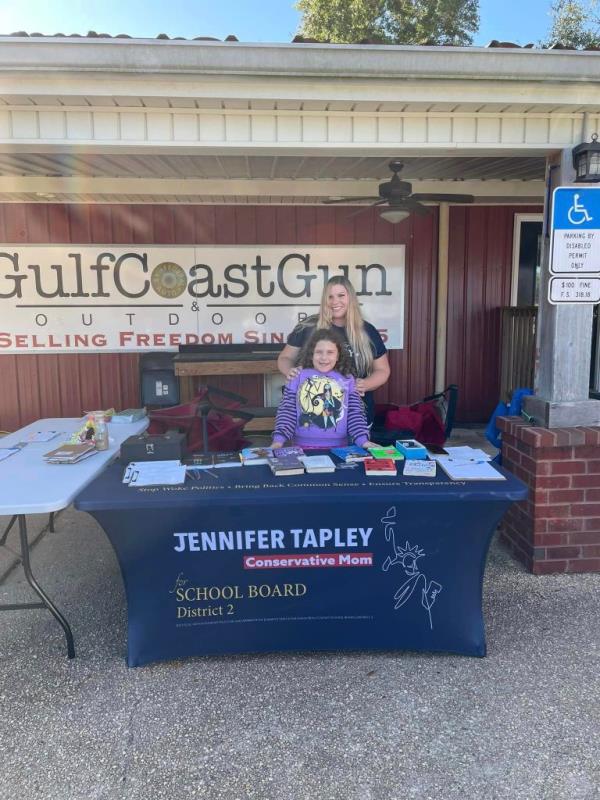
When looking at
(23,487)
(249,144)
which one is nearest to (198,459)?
(23,487)

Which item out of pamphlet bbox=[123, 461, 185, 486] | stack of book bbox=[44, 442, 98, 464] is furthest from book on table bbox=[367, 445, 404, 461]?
stack of book bbox=[44, 442, 98, 464]

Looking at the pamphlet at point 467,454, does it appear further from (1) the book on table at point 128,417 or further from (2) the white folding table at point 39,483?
(1) the book on table at point 128,417

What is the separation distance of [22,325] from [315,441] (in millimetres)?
4491

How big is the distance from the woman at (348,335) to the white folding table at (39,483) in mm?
1073

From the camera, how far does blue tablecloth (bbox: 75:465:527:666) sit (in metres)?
2.20

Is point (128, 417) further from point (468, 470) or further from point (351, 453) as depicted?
point (468, 470)

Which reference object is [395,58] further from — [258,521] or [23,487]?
[23,487]

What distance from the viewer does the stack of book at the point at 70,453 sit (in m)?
2.74

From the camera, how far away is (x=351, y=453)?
2.63 metres

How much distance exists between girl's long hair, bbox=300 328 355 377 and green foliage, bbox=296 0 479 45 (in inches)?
794

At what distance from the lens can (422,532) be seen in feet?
7.45

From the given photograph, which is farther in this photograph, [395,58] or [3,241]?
[3,241]

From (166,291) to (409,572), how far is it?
15.1 feet

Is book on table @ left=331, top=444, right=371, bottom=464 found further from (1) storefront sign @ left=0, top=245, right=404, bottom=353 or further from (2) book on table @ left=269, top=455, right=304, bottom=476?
(1) storefront sign @ left=0, top=245, right=404, bottom=353
